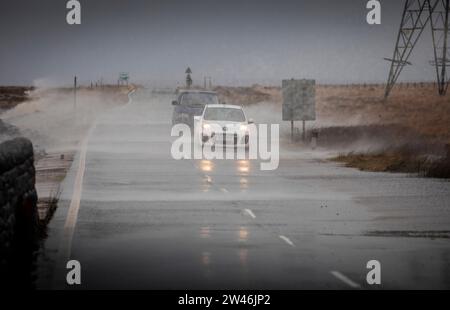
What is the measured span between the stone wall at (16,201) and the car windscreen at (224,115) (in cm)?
2653

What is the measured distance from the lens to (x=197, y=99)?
51844mm

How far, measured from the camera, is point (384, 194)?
2539 centimetres

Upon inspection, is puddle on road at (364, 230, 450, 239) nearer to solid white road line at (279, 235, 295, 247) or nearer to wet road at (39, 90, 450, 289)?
wet road at (39, 90, 450, 289)

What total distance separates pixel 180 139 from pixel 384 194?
26016mm

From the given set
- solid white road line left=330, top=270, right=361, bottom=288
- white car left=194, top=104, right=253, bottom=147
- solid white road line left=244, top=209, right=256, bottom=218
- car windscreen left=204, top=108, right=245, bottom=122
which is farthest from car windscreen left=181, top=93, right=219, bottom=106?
solid white road line left=330, top=270, right=361, bottom=288

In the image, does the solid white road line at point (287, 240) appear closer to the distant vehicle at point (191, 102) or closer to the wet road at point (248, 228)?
the wet road at point (248, 228)

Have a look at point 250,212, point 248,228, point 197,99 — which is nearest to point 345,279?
point 248,228

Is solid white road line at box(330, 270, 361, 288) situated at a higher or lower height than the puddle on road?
higher

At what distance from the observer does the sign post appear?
4916 cm

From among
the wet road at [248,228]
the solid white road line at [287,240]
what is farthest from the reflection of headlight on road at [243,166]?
the solid white road line at [287,240]

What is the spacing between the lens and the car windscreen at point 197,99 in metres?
51.7

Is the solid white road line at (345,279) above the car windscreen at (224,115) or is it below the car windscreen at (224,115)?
above

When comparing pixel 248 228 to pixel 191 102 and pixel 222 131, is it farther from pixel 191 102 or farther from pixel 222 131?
pixel 191 102

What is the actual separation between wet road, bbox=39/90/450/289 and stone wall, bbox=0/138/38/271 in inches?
17.3
